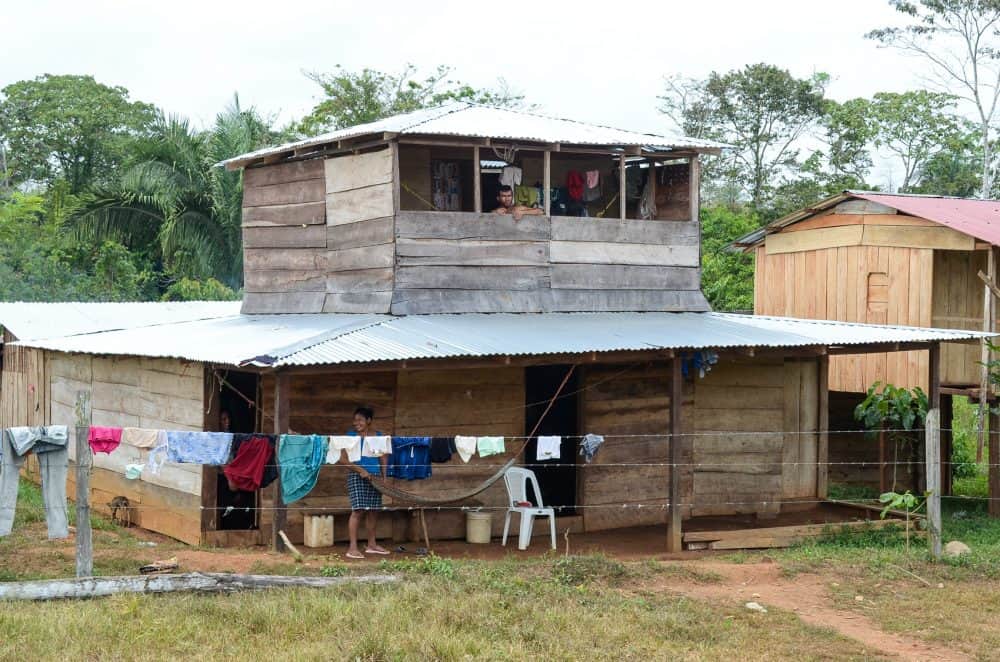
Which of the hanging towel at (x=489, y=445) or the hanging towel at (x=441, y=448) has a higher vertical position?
the hanging towel at (x=489, y=445)

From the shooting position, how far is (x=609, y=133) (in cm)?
1498

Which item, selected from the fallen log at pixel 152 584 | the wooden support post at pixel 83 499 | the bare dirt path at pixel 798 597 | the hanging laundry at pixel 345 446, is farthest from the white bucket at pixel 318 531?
the bare dirt path at pixel 798 597

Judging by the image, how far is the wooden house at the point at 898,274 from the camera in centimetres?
1694

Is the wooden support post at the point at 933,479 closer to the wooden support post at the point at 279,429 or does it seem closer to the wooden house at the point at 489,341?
the wooden house at the point at 489,341

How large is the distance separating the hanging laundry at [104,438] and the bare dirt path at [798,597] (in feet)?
16.9

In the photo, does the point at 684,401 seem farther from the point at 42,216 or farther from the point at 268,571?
the point at 42,216

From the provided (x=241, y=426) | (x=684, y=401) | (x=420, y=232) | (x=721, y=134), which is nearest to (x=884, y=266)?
(x=684, y=401)

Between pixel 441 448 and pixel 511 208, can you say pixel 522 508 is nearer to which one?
pixel 441 448

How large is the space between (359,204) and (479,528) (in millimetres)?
4036

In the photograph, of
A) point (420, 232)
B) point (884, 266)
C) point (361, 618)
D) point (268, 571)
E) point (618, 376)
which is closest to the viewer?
point (361, 618)

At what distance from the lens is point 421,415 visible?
13391 millimetres

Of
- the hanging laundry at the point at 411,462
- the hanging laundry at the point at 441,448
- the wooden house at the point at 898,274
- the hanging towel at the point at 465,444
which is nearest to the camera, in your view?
the hanging towel at the point at 465,444

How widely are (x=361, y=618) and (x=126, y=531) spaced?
19.2 feet

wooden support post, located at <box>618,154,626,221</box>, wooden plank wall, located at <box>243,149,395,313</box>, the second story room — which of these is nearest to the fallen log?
the second story room
